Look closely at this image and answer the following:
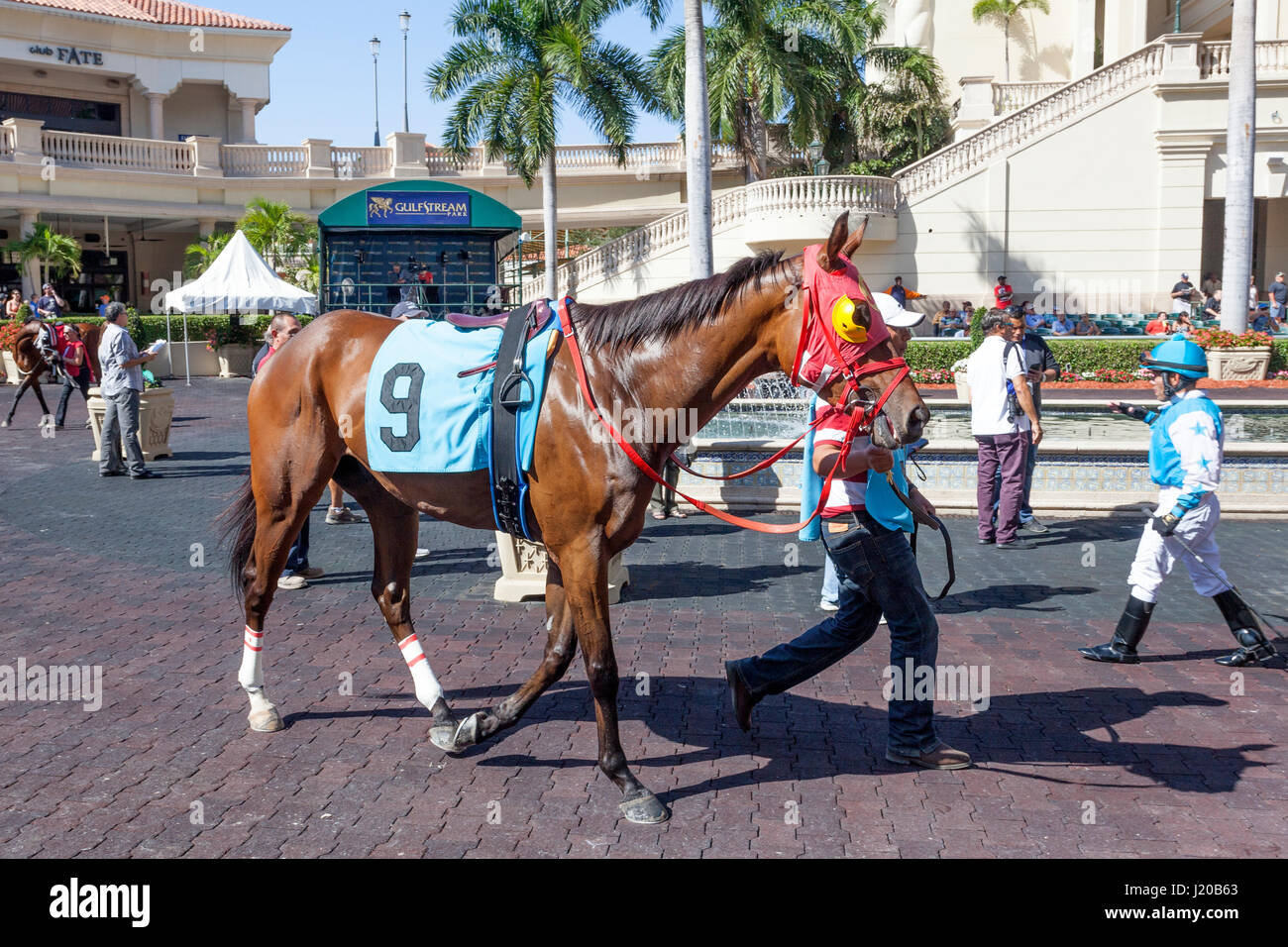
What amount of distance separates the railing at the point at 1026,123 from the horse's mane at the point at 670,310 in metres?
29.3

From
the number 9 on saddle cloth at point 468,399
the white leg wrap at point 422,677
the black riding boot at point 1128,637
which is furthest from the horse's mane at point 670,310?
the black riding boot at point 1128,637

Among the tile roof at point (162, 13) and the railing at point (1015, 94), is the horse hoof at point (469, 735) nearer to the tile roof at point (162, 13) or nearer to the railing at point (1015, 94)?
the railing at point (1015, 94)

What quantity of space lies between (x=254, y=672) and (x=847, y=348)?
342 centimetres

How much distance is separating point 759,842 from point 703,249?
1618cm

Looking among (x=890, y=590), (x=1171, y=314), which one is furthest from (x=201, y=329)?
(x=890, y=590)

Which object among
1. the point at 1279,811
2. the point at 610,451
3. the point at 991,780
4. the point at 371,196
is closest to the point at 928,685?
the point at 991,780

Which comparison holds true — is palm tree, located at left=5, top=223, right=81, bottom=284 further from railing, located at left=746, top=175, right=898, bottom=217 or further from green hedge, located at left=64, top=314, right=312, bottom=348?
railing, located at left=746, top=175, right=898, bottom=217

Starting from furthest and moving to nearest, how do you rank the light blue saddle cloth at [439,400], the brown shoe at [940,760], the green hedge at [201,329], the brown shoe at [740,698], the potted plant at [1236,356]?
the green hedge at [201,329], the potted plant at [1236,356], the brown shoe at [740,698], the brown shoe at [940,760], the light blue saddle cloth at [439,400]

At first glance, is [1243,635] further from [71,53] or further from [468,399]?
[71,53]

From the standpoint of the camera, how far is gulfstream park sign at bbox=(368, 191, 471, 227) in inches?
611

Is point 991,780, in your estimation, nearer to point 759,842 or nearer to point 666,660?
point 759,842

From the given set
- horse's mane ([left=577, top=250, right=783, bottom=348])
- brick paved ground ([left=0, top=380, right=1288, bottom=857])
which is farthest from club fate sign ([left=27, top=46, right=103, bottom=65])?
horse's mane ([left=577, top=250, right=783, bottom=348])

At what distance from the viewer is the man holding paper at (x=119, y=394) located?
1345cm

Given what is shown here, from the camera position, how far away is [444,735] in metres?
5.39
